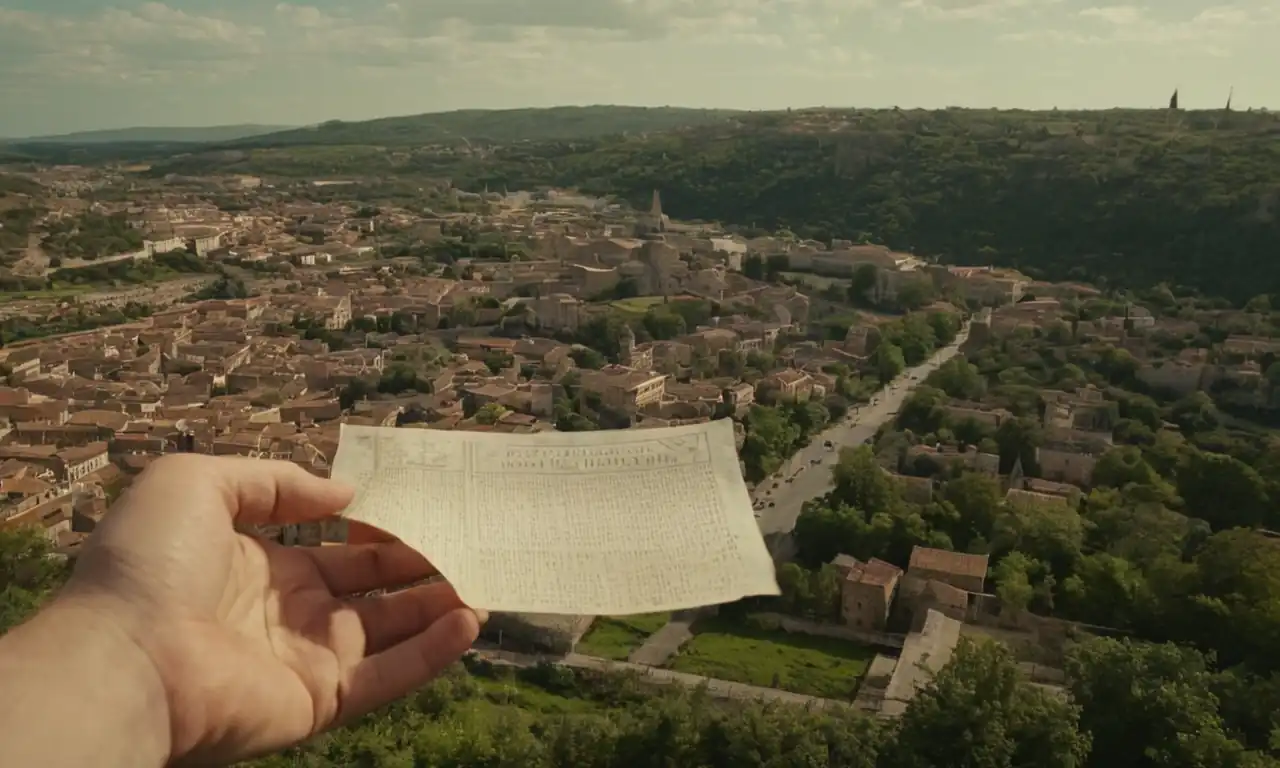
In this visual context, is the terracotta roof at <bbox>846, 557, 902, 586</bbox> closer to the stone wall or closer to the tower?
the stone wall

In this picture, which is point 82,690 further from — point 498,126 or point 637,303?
point 498,126

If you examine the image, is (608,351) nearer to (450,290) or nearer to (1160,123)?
(450,290)

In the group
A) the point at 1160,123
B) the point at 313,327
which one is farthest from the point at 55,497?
the point at 1160,123

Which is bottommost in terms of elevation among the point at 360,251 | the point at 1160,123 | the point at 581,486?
the point at 360,251

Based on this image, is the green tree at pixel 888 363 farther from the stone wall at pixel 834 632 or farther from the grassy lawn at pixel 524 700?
the grassy lawn at pixel 524 700

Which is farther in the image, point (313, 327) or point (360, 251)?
point (360, 251)

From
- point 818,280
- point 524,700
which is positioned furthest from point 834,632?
point 818,280

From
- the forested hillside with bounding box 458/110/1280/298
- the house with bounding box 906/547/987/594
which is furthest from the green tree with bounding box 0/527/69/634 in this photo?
the forested hillside with bounding box 458/110/1280/298
